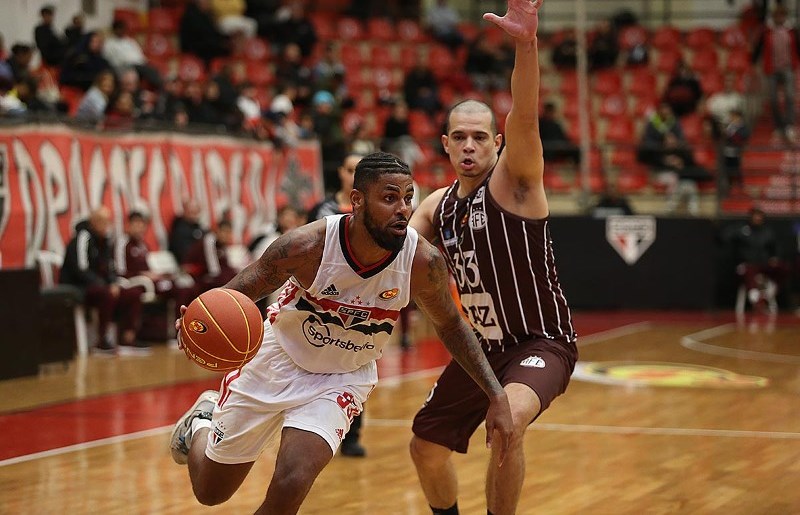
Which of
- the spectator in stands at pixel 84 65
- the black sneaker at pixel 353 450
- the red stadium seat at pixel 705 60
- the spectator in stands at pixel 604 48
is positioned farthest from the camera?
the red stadium seat at pixel 705 60

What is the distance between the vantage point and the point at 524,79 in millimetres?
5418

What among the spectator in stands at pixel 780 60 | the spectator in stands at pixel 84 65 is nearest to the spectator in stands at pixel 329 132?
the spectator in stands at pixel 84 65

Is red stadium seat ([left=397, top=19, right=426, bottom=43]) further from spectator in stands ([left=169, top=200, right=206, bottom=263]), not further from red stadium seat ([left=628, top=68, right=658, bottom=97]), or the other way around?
spectator in stands ([left=169, top=200, right=206, bottom=263])

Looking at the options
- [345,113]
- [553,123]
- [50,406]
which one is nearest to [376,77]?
[345,113]

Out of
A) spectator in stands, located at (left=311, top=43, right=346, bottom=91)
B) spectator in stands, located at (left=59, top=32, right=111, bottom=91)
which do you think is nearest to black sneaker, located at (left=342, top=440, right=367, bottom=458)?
spectator in stands, located at (left=59, top=32, right=111, bottom=91)

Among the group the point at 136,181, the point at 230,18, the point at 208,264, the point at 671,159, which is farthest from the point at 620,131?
the point at 136,181

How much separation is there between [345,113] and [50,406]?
12.0m

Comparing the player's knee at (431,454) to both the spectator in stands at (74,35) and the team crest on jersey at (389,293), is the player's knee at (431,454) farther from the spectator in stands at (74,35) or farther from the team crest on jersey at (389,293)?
the spectator in stands at (74,35)

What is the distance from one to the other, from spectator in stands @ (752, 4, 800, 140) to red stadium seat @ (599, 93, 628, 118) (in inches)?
97.6

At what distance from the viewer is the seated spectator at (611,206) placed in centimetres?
1945

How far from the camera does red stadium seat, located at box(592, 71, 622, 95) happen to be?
22.9 m

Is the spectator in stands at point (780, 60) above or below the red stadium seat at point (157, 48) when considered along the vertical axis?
below

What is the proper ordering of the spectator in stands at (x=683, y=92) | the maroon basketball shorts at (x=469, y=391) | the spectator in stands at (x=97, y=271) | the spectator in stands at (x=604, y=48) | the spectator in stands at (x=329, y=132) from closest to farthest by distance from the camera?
the maroon basketball shorts at (x=469, y=391) < the spectator in stands at (x=97, y=271) < the spectator in stands at (x=329, y=132) < the spectator in stands at (x=683, y=92) < the spectator in stands at (x=604, y=48)

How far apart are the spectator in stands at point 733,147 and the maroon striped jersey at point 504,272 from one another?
14.3 meters
